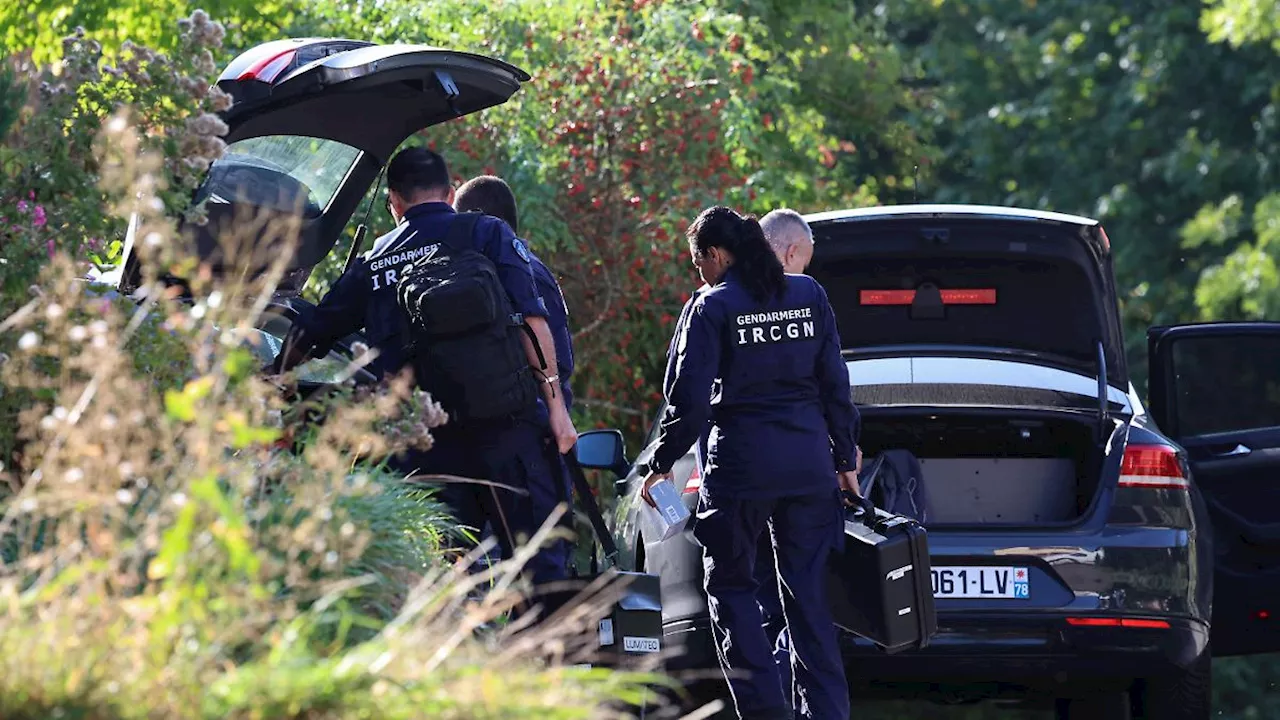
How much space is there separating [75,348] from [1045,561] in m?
3.26

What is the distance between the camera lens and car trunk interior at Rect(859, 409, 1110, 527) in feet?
27.1

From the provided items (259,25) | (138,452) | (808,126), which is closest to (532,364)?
(138,452)

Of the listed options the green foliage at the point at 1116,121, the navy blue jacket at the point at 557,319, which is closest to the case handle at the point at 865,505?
the navy blue jacket at the point at 557,319

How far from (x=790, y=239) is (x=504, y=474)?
119 cm

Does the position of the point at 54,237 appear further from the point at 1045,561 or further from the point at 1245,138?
the point at 1245,138

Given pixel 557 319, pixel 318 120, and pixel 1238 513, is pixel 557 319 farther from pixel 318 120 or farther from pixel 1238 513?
pixel 1238 513

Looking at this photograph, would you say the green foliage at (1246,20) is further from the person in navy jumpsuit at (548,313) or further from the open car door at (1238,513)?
the person in navy jumpsuit at (548,313)

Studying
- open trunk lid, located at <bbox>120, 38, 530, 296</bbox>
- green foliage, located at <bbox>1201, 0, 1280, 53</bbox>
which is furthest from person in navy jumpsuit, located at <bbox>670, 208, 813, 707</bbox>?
green foliage, located at <bbox>1201, 0, 1280, 53</bbox>

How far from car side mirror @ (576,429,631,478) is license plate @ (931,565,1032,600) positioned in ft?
3.75

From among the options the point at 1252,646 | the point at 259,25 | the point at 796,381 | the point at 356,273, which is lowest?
the point at 1252,646

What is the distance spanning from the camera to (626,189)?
44.0 feet

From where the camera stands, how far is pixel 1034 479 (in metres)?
8.50

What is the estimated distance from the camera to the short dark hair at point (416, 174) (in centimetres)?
716

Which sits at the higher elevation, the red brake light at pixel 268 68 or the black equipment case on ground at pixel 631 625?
the red brake light at pixel 268 68
